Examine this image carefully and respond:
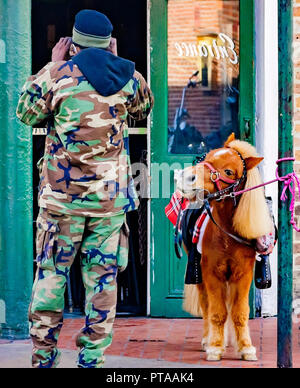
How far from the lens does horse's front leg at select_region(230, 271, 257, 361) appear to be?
233 inches

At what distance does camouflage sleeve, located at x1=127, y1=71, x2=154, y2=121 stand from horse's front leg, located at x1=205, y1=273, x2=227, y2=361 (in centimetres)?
128

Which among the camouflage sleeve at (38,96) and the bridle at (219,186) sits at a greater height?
the camouflage sleeve at (38,96)

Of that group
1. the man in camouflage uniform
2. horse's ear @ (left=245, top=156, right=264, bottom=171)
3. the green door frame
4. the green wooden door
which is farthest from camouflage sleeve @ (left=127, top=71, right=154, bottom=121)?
the green wooden door

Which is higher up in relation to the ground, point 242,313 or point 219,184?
point 219,184

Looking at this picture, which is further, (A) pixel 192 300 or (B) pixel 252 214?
(A) pixel 192 300

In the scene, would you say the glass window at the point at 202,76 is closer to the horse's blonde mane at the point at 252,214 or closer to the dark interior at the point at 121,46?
the dark interior at the point at 121,46

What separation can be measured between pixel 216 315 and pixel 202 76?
246 cm

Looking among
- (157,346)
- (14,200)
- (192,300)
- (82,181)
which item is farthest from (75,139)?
(157,346)

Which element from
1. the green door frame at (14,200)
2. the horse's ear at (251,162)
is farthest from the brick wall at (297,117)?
the green door frame at (14,200)

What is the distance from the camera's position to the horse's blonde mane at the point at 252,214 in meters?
5.69

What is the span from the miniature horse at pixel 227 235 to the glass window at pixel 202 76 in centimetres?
163

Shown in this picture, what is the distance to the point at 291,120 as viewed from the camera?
16.0 ft

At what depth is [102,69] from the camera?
499cm

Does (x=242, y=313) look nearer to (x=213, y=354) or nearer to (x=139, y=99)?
(x=213, y=354)
